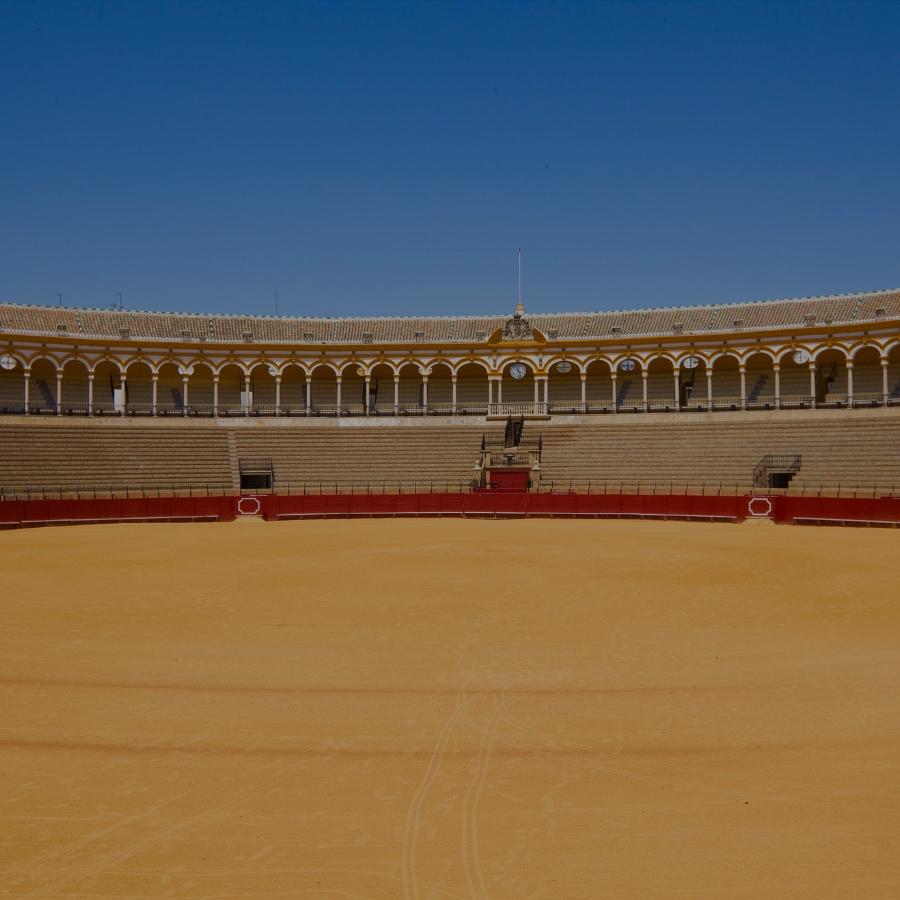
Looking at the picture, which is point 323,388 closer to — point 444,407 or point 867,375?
point 444,407

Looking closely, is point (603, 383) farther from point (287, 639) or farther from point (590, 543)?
point (287, 639)

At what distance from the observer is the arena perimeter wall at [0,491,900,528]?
2755 cm

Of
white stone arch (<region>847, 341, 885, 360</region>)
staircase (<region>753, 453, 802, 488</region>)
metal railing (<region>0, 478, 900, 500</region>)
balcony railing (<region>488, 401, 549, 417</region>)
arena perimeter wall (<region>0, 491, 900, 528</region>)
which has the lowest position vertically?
arena perimeter wall (<region>0, 491, 900, 528</region>)

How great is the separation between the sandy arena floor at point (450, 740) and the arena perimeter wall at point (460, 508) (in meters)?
13.8

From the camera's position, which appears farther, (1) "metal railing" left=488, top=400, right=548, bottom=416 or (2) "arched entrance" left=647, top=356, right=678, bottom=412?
(2) "arched entrance" left=647, top=356, right=678, bottom=412

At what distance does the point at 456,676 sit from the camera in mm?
8836

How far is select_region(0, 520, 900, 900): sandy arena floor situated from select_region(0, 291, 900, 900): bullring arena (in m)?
0.03

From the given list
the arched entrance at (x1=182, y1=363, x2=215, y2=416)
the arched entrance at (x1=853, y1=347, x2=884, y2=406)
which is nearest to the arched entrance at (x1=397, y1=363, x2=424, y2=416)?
the arched entrance at (x1=182, y1=363, x2=215, y2=416)

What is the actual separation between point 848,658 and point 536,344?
116ft

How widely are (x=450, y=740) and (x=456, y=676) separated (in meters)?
1.94

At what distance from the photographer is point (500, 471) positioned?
36156 millimetres

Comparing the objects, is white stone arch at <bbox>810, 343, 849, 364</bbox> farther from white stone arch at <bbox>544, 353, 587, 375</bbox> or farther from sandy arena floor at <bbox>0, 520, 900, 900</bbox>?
sandy arena floor at <bbox>0, 520, 900, 900</bbox>

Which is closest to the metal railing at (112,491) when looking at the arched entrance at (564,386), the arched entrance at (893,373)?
the arched entrance at (564,386)

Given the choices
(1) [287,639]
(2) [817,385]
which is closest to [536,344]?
(2) [817,385]
